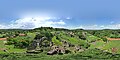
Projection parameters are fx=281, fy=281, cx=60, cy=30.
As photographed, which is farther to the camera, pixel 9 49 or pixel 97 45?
pixel 97 45

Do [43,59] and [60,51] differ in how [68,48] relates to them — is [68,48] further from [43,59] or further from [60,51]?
[43,59]

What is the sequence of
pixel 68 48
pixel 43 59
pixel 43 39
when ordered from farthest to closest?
pixel 43 39
pixel 68 48
pixel 43 59

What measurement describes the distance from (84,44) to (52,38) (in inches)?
489

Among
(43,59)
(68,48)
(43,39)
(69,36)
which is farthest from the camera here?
(69,36)

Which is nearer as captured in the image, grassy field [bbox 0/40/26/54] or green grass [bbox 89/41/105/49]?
grassy field [bbox 0/40/26/54]

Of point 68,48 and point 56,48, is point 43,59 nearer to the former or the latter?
point 56,48

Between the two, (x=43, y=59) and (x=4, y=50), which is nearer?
(x=43, y=59)

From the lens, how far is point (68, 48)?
3543 inches

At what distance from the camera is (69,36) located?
109062 millimetres

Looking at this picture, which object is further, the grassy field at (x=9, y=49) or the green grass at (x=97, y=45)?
the green grass at (x=97, y=45)

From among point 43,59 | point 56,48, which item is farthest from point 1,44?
point 43,59

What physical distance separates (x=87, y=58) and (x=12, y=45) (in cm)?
3600

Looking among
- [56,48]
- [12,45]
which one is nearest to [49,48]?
[56,48]

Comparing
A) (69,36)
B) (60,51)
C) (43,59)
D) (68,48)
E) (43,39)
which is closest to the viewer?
(43,59)
